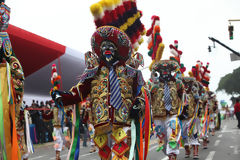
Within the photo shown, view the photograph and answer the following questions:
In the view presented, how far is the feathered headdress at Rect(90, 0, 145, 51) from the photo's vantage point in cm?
494

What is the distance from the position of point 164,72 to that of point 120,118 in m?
3.55

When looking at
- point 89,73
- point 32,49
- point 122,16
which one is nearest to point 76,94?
point 89,73

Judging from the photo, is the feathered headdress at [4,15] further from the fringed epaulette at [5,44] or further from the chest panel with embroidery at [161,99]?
the chest panel with embroidery at [161,99]

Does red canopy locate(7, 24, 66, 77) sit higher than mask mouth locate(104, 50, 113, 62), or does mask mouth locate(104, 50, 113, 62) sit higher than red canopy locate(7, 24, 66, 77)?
red canopy locate(7, 24, 66, 77)

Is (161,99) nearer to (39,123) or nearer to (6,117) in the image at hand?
(6,117)

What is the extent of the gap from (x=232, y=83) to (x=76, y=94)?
75172 millimetres

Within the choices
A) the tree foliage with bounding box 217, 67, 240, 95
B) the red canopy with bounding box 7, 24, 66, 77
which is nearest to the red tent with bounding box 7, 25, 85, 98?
the red canopy with bounding box 7, 24, 66, 77

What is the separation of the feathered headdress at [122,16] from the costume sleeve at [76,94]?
93cm

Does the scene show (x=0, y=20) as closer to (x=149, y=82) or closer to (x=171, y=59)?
(x=149, y=82)

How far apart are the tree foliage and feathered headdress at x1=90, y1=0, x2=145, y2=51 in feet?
237

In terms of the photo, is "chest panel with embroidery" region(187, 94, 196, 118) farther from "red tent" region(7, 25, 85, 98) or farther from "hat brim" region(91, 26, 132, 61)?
"red tent" region(7, 25, 85, 98)

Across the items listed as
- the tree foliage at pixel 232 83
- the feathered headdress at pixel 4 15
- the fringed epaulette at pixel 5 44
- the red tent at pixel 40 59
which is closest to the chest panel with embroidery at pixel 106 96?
the fringed epaulette at pixel 5 44

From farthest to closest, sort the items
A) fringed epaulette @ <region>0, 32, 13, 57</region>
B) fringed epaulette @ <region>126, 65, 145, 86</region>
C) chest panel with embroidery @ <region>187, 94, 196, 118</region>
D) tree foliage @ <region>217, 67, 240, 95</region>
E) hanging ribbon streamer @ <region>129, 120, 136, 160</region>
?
1. tree foliage @ <region>217, 67, 240, 95</region>
2. chest panel with embroidery @ <region>187, 94, 196, 118</region>
3. fringed epaulette @ <region>126, 65, 145, 86</region>
4. fringed epaulette @ <region>0, 32, 13, 57</region>
5. hanging ribbon streamer @ <region>129, 120, 136, 160</region>

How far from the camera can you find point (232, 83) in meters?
75.3
